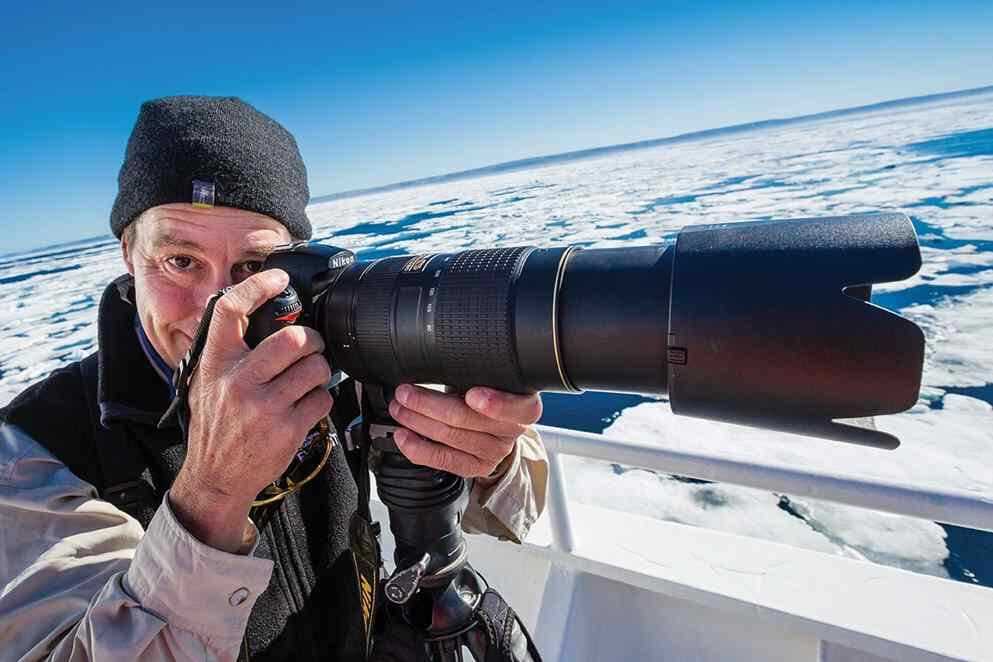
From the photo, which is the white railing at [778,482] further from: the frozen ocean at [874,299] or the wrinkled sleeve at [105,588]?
→ the wrinkled sleeve at [105,588]

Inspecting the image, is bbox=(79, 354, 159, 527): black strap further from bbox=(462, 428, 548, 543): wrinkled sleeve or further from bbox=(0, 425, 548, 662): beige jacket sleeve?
bbox=(462, 428, 548, 543): wrinkled sleeve

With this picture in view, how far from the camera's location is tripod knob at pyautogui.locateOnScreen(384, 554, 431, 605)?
715 mm

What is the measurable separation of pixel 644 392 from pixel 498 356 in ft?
0.62

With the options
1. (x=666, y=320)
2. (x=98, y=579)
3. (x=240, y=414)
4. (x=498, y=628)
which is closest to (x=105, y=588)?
(x=98, y=579)

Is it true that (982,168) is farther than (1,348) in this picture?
Yes

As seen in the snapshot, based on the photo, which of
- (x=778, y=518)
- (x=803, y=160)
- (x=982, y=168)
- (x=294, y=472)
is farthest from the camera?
(x=803, y=160)

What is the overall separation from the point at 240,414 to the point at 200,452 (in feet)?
0.29

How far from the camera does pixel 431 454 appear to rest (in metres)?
0.76

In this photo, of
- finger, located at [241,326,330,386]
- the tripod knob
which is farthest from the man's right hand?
the tripod knob

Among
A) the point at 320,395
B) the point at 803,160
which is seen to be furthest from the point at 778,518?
the point at 803,160

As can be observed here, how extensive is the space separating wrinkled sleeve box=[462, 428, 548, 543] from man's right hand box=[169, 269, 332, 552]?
17.3 inches

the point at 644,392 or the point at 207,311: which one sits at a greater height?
the point at 207,311

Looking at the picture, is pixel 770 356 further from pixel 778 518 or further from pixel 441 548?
pixel 778 518

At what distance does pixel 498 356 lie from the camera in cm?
70
